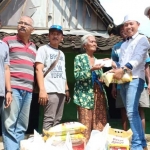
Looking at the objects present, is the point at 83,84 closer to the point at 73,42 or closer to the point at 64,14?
the point at 73,42

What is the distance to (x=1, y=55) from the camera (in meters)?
3.52

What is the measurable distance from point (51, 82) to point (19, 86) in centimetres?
42

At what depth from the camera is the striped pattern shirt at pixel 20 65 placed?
146 inches

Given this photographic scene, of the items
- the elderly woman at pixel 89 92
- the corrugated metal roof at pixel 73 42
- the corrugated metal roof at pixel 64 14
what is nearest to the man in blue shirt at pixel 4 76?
the elderly woman at pixel 89 92

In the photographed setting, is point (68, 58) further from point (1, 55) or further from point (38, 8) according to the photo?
point (1, 55)

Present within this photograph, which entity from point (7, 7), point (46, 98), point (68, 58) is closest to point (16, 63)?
point (46, 98)

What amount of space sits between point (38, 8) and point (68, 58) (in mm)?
2496

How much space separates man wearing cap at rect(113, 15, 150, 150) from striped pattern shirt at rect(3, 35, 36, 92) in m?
1.04

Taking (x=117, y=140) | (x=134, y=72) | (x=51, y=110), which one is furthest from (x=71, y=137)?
(x=134, y=72)

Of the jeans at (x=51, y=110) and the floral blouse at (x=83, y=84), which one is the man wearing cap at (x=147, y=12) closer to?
the floral blouse at (x=83, y=84)

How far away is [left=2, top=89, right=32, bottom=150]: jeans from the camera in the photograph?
11.7 feet

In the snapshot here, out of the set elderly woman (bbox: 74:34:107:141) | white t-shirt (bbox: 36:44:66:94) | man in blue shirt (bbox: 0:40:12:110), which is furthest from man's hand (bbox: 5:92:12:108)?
elderly woman (bbox: 74:34:107:141)

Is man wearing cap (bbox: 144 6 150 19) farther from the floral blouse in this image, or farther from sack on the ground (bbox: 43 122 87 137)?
sack on the ground (bbox: 43 122 87 137)

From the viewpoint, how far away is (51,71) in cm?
392
